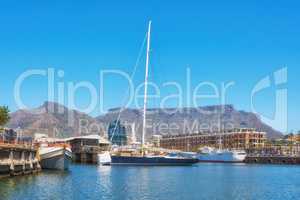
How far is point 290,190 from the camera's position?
200ft

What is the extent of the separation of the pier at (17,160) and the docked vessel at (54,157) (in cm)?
392

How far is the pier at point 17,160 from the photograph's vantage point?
202 ft

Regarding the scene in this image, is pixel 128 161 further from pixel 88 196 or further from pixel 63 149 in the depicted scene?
pixel 88 196

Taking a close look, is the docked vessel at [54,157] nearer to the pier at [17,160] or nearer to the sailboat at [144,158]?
the pier at [17,160]

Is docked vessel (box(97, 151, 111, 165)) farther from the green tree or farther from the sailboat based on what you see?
the green tree

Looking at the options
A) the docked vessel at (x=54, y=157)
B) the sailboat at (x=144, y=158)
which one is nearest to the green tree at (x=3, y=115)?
the docked vessel at (x=54, y=157)

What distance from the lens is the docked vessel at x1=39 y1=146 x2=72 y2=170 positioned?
281 ft

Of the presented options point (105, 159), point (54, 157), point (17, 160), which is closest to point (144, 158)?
point (105, 159)

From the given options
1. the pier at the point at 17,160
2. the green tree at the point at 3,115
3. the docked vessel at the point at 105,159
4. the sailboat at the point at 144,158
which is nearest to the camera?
the pier at the point at 17,160

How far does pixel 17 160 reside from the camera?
6781 centimetres

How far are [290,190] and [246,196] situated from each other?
11278 mm

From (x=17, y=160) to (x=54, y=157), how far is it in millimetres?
19433

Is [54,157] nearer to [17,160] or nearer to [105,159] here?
[17,160]

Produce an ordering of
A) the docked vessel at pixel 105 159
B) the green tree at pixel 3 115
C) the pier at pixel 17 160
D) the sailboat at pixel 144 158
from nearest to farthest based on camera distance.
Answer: the pier at pixel 17 160 < the green tree at pixel 3 115 < the sailboat at pixel 144 158 < the docked vessel at pixel 105 159
